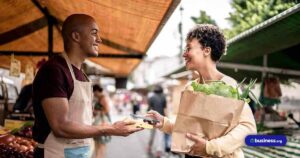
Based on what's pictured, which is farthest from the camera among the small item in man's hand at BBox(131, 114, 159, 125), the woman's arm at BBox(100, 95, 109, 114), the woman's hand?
the woman's arm at BBox(100, 95, 109, 114)

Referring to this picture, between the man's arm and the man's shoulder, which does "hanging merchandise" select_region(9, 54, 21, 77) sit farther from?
the man's arm

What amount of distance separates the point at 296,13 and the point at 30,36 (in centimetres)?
439

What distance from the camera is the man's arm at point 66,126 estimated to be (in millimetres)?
2477

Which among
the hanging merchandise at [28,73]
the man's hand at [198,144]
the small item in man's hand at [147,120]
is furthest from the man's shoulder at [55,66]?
the hanging merchandise at [28,73]

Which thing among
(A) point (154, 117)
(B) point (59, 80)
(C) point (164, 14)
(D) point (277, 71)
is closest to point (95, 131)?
(B) point (59, 80)

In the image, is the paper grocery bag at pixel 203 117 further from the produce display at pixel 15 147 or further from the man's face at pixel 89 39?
the produce display at pixel 15 147

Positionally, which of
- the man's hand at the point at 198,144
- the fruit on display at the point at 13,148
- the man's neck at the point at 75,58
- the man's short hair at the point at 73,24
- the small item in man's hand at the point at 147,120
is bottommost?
the fruit on display at the point at 13,148

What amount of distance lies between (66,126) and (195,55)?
3.35ft

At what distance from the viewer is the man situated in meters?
2.50

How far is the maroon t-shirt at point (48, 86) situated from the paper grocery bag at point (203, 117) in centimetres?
77

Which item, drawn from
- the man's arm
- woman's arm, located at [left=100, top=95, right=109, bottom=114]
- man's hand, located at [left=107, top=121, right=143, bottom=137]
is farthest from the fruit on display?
woman's arm, located at [left=100, top=95, right=109, bottom=114]

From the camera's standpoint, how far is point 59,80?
8.34 feet

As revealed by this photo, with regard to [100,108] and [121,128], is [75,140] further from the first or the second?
[100,108]

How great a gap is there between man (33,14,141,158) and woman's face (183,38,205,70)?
61 centimetres
